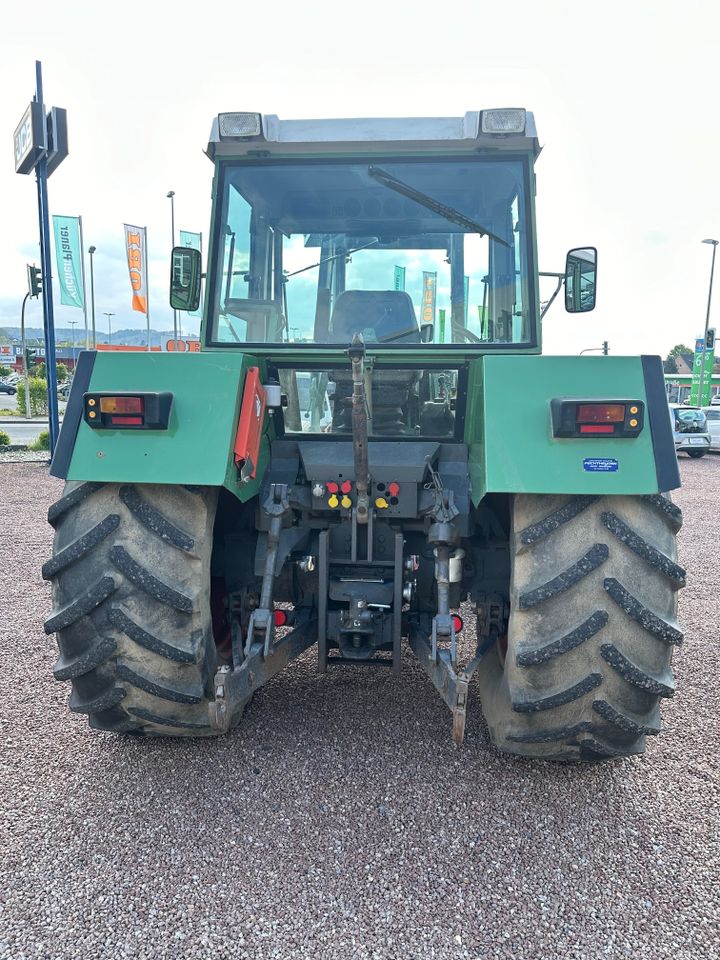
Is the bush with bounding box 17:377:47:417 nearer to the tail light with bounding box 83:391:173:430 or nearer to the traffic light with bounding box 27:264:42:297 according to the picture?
the traffic light with bounding box 27:264:42:297

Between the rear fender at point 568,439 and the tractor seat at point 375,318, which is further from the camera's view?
the tractor seat at point 375,318

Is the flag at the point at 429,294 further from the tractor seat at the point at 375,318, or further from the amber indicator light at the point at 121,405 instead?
the amber indicator light at the point at 121,405

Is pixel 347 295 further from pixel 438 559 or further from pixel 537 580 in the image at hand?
pixel 537 580

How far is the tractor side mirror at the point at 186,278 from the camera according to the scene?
148 inches

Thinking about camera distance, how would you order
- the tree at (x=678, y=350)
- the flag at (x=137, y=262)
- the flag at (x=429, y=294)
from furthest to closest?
the tree at (x=678, y=350) → the flag at (x=137, y=262) → the flag at (x=429, y=294)

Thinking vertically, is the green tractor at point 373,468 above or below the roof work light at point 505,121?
below

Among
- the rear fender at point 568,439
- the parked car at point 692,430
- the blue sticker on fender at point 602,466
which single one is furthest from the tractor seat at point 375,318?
the parked car at point 692,430

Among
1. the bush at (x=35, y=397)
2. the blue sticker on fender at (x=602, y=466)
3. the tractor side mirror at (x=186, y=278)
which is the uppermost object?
the tractor side mirror at (x=186, y=278)

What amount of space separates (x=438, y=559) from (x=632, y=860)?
4.16ft

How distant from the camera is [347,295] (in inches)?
138

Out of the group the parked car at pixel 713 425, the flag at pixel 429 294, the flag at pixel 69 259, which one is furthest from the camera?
the flag at pixel 69 259

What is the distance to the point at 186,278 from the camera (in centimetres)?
381

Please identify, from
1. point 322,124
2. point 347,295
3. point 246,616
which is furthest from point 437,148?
point 246,616

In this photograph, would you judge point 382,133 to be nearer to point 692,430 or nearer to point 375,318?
point 375,318
